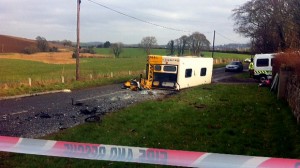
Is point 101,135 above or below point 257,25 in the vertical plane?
below

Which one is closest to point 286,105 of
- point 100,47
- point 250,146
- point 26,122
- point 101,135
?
point 250,146

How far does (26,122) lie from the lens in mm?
11562

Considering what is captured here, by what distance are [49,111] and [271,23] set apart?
115 feet

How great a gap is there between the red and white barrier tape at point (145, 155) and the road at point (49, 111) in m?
4.72

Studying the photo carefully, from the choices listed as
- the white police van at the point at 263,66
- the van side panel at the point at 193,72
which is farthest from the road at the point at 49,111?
the white police van at the point at 263,66

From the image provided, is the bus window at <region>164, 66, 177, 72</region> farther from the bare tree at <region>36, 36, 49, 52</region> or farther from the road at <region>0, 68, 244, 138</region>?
the bare tree at <region>36, 36, 49, 52</region>

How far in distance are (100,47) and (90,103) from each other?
366 ft

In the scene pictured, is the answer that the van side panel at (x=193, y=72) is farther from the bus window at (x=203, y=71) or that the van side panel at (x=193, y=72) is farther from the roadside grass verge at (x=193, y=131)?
the roadside grass verge at (x=193, y=131)

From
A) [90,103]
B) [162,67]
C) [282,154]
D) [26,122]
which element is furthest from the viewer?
[162,67]

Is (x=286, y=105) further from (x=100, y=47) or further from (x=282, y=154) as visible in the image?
(x=100, y=47)

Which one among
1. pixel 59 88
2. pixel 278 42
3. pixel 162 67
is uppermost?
pixel 278 42

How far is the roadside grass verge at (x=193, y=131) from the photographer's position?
24.5 ft

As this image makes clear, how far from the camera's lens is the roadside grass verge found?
294 inches

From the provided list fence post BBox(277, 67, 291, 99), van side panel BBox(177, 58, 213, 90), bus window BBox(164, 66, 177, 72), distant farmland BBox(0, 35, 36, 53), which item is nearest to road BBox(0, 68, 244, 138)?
bus window BBox(164, 66, 177, 72)
